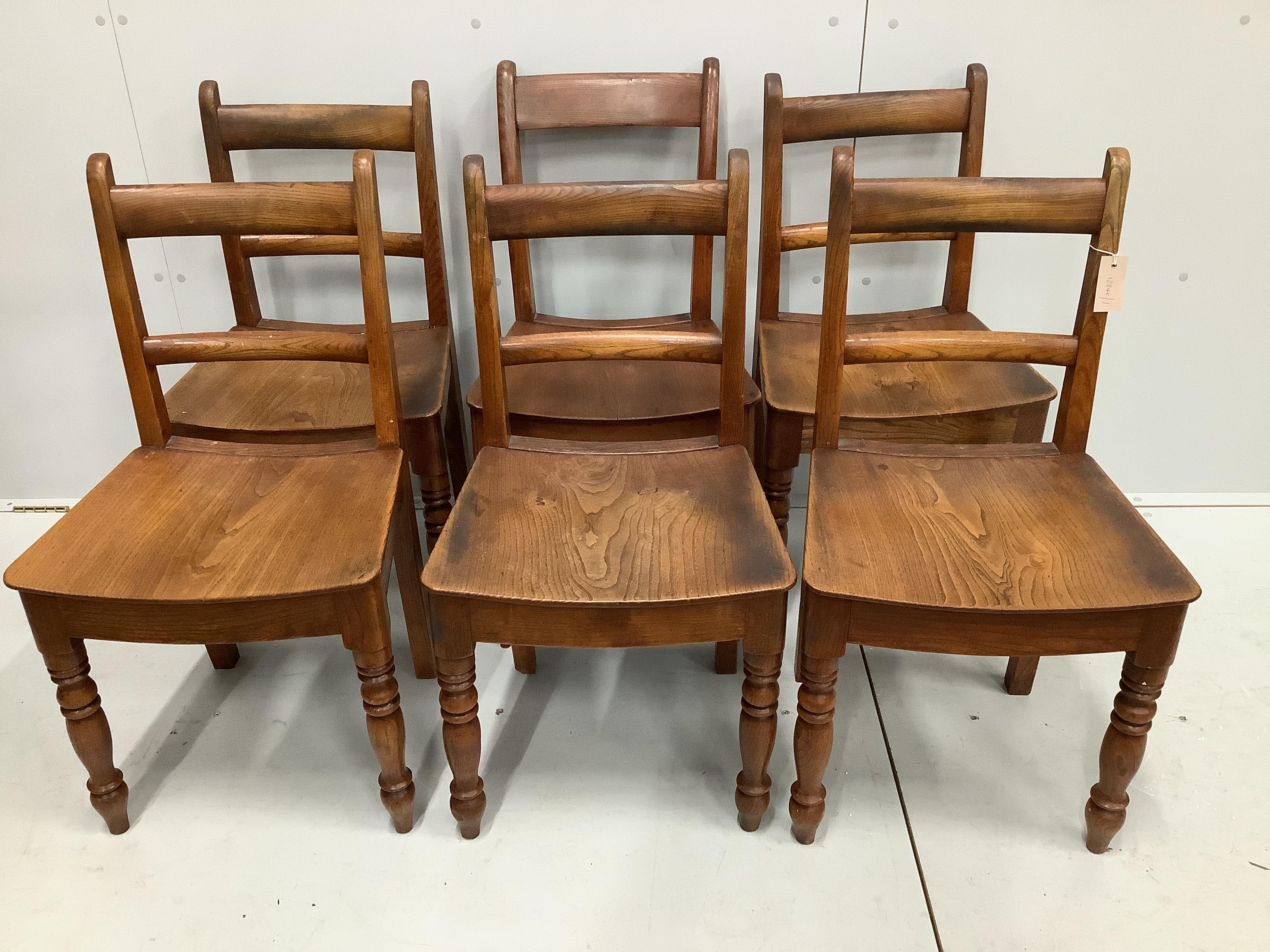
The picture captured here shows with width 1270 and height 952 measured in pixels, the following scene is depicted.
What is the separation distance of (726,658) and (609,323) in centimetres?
67

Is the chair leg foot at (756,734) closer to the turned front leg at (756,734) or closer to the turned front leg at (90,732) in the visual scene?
the turned front leg at (756,734)

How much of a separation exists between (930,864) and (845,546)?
0.51 metres

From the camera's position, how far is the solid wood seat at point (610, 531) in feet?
3.79

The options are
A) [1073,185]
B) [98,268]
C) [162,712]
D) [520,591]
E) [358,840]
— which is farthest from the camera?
[98,268]

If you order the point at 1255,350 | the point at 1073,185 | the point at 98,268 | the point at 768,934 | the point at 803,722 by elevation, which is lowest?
the point at 768,934

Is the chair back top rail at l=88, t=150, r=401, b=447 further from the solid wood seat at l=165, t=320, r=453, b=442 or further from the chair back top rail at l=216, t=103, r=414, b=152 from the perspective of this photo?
the chair back top rail at l=216, t=103, r=414, b=152

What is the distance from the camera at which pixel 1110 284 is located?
128 centimetres

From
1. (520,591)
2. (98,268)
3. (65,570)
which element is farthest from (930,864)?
(98,268)

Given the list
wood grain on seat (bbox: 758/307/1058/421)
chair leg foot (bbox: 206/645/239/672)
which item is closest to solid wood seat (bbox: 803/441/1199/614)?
wood grain on seat (bbox: 758/307/1058/421)

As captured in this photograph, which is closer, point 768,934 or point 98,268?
point 768,934

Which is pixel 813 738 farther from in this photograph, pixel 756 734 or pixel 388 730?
pixel 388 730

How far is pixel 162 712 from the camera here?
1.63 meters

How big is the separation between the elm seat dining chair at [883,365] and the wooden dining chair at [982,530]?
99 millimetres

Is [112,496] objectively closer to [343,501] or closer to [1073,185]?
[343,501]
